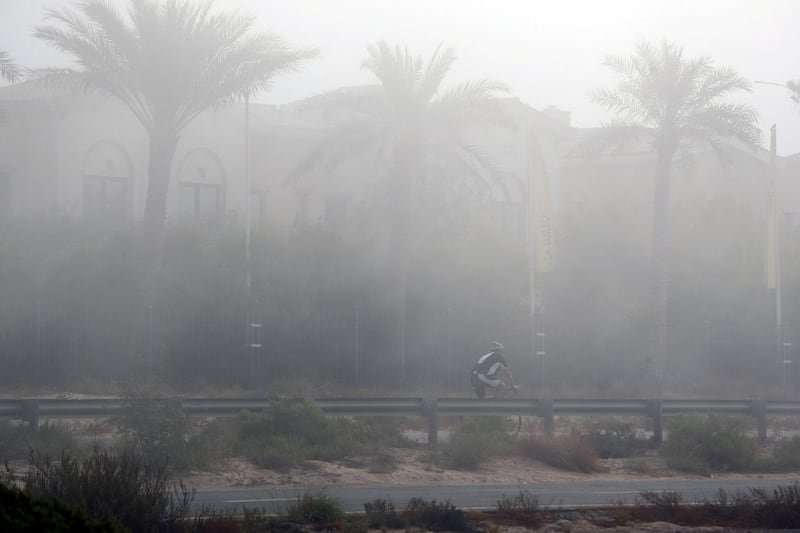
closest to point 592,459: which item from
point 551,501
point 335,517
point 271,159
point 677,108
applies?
point 551,501

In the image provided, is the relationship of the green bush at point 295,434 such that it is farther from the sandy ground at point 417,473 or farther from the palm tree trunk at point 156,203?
the palm tree trunk at point 156,203

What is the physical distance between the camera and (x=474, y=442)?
677 inches

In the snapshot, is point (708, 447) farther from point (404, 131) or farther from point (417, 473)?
point (404, 131)

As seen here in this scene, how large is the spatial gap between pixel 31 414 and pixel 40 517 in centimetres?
1188

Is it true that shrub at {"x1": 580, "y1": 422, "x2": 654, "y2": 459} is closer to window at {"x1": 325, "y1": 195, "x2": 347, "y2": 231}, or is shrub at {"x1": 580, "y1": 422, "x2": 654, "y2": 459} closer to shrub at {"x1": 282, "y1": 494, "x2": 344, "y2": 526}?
shrub at {"x1": 282, "y1": 494, "x2": 344, "y2": 526}

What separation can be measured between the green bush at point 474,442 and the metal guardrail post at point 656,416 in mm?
3025

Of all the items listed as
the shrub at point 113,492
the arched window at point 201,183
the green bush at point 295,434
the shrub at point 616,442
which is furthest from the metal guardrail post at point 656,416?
the arched window at point 201,183

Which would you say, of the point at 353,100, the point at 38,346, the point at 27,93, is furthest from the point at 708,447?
the point at 27,93

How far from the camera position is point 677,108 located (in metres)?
34.1

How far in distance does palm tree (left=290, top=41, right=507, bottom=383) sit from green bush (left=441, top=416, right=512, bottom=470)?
11.2 meters

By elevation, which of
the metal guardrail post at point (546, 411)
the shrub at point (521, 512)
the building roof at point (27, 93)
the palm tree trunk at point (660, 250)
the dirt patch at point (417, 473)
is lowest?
the dirt patch at point (417, 473)

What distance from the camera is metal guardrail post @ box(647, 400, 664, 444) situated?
19.9 metres

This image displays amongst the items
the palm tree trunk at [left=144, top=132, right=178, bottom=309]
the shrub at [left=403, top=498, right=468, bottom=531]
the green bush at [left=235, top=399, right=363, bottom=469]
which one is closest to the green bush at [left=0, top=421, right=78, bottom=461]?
the green bush at [left=235, top=399, right=363, bottom=469]

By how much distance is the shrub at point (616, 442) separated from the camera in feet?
62.1
